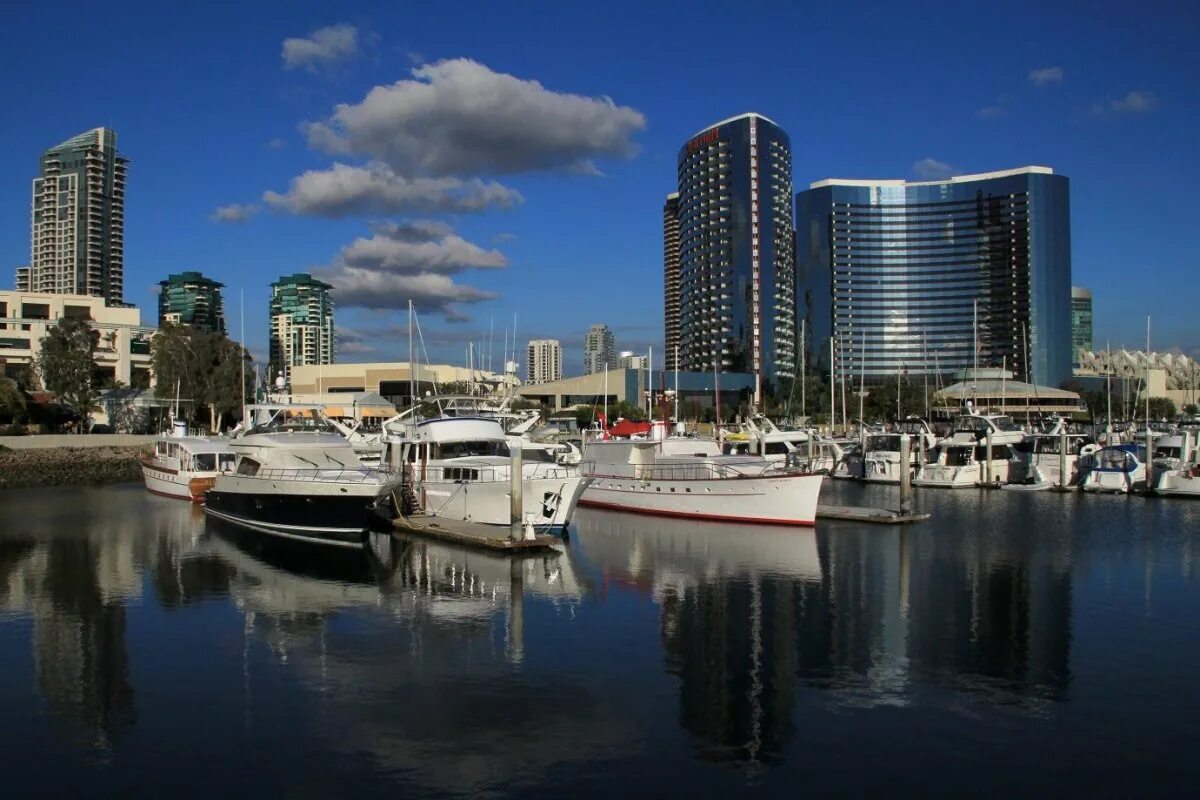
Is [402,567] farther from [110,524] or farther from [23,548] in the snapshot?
[110,524]

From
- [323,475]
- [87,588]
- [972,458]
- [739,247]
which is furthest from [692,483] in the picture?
[739,247]

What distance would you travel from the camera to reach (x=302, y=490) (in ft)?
100

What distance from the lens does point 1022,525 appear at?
36.5 metres

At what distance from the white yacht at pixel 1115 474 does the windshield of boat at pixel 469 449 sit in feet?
110

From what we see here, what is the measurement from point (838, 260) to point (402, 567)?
166 metres

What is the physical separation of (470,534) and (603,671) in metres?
13.8

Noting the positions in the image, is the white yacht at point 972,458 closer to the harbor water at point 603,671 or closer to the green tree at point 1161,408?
the harbor water at point 603,671

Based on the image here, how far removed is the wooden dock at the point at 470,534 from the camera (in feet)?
93.1

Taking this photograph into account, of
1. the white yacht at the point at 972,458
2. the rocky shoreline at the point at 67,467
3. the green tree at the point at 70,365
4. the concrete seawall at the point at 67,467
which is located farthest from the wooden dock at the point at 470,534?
the green tree at the point at 70,365

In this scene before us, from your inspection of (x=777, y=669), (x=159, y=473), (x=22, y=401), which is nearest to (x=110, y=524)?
(x=159, y=473)

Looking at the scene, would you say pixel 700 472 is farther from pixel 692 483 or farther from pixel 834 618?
pixel 834 618

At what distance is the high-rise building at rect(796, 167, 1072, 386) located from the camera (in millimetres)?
169375

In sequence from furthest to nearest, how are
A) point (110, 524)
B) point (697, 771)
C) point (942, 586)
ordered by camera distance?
1. point (110, 524)
2. point (942, 586)
3. point (697, 771)

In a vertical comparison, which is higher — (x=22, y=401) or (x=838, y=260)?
(x=838, y=260)
